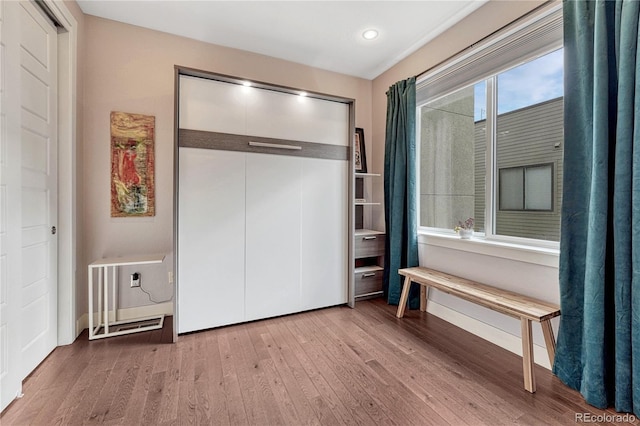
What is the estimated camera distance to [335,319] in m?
2.64

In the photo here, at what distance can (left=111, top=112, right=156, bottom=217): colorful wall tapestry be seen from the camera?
248 cm

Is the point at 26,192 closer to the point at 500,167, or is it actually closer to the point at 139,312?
the point at 139,312

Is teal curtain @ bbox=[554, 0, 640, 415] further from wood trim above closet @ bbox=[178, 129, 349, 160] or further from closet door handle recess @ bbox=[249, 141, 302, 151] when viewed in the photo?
closet door handle recess @ bbox=[249, 141, 302, 151]

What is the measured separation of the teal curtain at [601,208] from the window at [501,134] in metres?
0.34

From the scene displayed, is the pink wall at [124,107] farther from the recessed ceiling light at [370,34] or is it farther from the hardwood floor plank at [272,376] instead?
the recessed ceiling light at [370,34]

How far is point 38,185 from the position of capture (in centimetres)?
185

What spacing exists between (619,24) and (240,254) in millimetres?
2767

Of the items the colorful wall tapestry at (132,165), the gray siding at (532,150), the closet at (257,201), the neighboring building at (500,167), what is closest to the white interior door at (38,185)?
the colorful wall tapestry at (132,165)

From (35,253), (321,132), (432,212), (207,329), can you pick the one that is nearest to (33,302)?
(35,253)

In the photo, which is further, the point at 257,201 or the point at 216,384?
the point at 257,201

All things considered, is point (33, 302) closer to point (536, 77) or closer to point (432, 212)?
point (432, 212)

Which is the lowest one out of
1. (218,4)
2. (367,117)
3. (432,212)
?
(432,212)

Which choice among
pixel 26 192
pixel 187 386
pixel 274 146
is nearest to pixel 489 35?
pixel 274 146

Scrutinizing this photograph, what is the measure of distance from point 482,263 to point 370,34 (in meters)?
2.28
